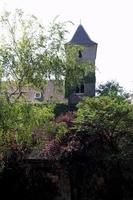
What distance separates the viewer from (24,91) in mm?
13984

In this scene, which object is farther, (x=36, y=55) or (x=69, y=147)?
(x=69, y=147)

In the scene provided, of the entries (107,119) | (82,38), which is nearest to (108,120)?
(107,119)

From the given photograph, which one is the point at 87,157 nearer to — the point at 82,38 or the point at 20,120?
the point at 20,120

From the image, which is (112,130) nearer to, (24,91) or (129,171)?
(129,171)

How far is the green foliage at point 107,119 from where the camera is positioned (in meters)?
19.0

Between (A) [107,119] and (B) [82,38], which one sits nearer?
(A) [107,119]

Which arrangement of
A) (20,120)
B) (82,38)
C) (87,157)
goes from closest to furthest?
(20,120) < (87,157) < (82,38)

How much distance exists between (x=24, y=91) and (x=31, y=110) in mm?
1105

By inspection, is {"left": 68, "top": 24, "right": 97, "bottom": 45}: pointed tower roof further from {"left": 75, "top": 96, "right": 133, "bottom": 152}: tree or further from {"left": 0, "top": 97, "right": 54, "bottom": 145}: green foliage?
{"left": 0, "top": 97, "right": 54, "bottom": 145}: green foliage

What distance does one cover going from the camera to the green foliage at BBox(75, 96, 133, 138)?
1901 cm

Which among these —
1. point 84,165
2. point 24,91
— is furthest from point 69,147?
point 24,91

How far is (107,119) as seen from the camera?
1914cm

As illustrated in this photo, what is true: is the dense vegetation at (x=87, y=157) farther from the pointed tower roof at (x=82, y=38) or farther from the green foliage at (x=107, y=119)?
the pointed tower roof at (x=82, y=38)

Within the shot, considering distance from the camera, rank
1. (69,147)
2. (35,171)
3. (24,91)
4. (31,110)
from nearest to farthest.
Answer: (31,110) < (24,91) < (69,147) < (35,171)
